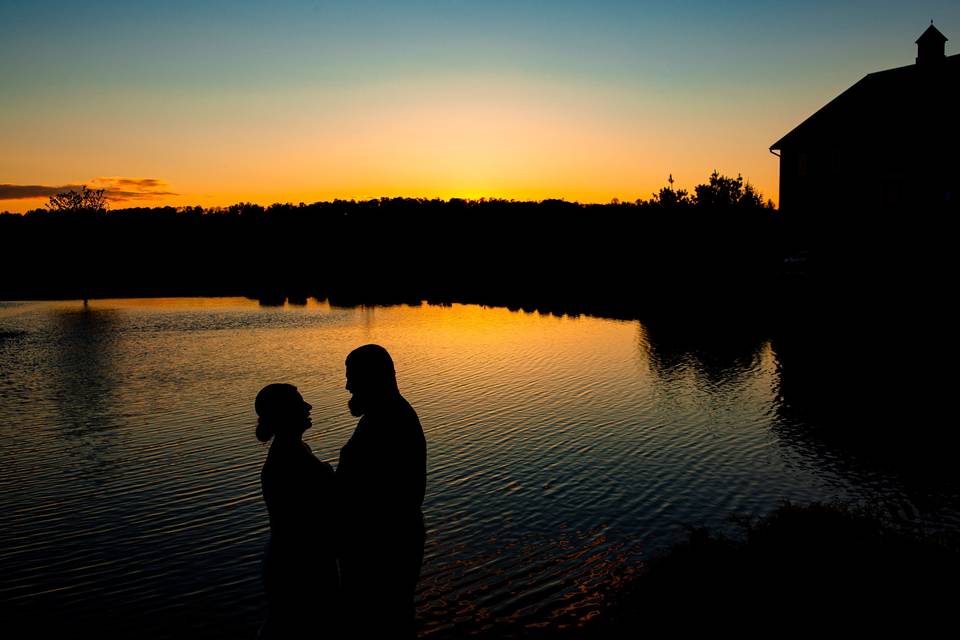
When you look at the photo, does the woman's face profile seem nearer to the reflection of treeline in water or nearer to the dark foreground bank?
the dark foreground bank

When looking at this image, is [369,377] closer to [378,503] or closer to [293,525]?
[378,503]

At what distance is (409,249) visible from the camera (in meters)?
145

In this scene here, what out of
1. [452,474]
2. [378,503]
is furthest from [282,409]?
[452,474]

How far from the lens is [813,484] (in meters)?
15.6

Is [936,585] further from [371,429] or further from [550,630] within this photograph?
[371,429]

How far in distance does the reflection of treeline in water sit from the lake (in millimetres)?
37624

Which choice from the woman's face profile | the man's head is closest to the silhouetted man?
the man's head

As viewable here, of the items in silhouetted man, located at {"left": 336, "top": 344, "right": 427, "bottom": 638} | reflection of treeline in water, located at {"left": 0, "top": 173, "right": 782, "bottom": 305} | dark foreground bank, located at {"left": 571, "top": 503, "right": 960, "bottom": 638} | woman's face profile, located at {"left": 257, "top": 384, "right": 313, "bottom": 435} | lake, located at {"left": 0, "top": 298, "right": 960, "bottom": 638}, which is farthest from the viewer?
reflection of treeline in water, located at {"left": 0, "top": 173, "right": 782, "bottom": 305}

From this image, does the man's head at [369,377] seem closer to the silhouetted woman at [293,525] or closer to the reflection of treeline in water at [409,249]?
the silhouetted woman at [293,525]

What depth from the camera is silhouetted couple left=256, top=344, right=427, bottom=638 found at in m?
4.91

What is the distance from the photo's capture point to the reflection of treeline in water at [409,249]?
79750 millimetres

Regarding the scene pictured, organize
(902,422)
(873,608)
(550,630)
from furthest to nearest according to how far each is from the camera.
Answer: (902,422)
(550,630)
(873,608)

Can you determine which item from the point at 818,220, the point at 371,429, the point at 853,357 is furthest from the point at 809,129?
the point at 371,429

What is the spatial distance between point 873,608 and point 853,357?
92.0 ft
